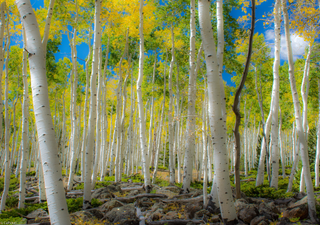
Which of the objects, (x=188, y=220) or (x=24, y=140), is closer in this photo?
(x=188, y=220)

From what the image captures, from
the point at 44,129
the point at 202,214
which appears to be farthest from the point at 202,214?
the point at 44,129

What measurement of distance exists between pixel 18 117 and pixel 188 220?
19.1 meters

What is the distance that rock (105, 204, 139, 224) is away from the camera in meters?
4.26

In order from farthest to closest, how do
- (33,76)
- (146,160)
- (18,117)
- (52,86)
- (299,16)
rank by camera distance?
(18,117) → (52,86) → (146,160) → (299,16) → (33,76)

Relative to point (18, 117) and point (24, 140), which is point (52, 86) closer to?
point (18, 117)

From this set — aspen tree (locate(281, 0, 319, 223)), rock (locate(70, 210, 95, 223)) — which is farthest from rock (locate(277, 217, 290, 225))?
rock (locate(70, 210, 95, 223))

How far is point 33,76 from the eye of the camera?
8.00 feet

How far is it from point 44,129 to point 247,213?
3.87 m

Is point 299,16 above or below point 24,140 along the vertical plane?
above

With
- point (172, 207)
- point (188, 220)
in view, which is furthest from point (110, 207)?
point (188, 220)

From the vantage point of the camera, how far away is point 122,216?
441cm

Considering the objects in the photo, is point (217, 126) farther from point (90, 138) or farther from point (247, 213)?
point (90, 138)

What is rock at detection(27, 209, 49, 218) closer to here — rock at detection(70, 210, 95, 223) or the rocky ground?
the rocky ground

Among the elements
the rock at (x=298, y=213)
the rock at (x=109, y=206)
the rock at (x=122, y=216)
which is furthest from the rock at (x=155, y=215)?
the rock at (x=298, y=213)
